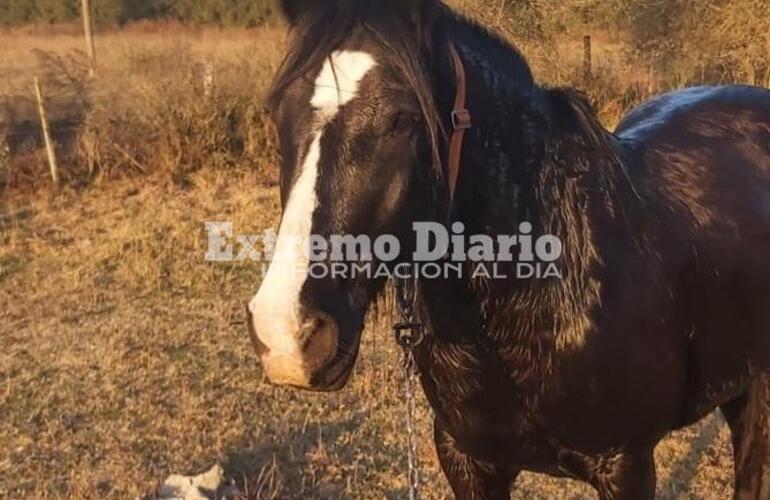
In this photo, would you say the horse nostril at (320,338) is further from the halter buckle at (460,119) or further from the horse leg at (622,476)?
the horse leg at (622,476)

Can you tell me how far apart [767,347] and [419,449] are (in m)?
1.85

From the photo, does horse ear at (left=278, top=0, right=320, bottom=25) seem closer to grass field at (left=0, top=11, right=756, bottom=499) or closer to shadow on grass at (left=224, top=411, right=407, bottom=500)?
grass field at (left=0, top=11, right=756, bottom=499)

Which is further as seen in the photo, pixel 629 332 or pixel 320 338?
pixel 629 332

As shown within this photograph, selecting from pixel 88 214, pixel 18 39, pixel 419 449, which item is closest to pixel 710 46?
pixel 88 214

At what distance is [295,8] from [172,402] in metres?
3.33

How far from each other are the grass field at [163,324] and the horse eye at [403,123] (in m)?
0.63

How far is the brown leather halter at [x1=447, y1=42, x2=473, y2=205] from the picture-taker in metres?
1.75

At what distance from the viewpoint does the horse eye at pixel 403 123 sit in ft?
5.31

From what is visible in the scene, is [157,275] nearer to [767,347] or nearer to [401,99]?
[767,347]

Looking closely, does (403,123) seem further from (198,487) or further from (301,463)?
(301,463)

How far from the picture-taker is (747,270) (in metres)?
2.62

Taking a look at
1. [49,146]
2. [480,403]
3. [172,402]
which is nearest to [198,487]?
[172,402]

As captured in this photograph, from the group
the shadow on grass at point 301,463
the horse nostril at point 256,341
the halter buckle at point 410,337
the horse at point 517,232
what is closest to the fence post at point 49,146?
the shadow on grass at point 301,463

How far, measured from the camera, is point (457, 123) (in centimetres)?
176
